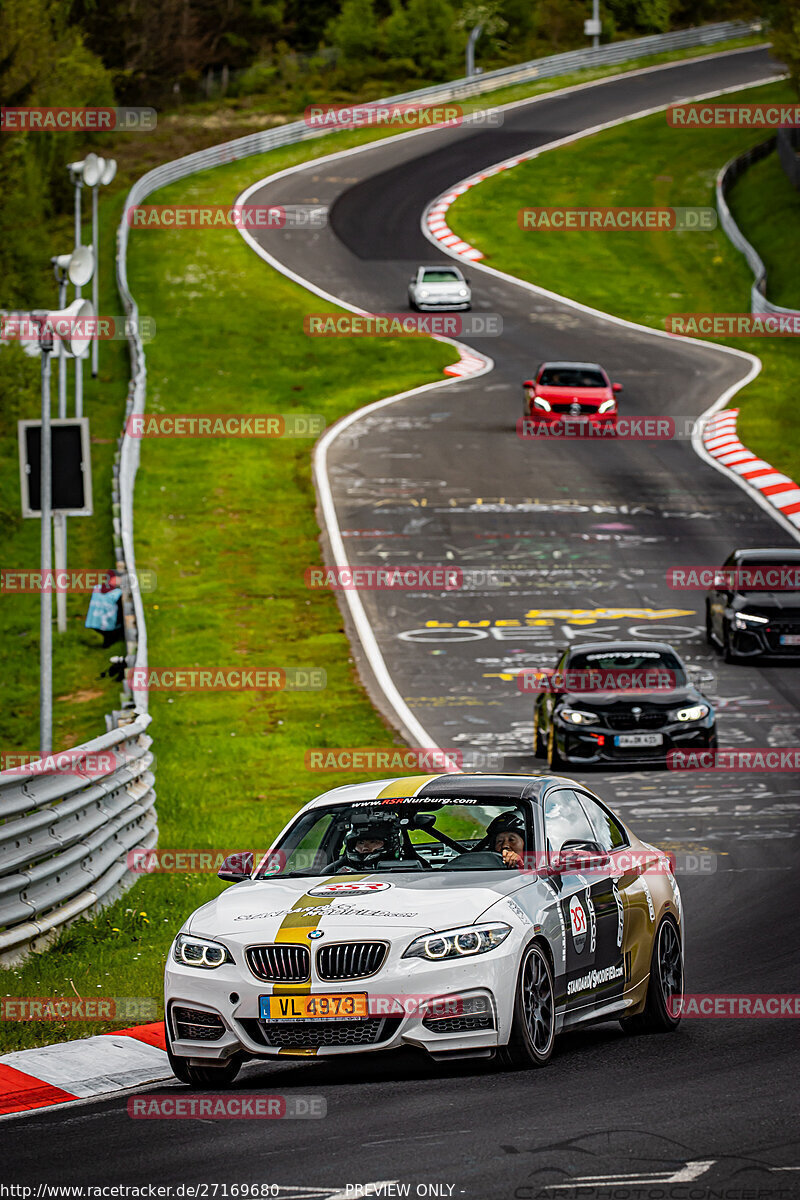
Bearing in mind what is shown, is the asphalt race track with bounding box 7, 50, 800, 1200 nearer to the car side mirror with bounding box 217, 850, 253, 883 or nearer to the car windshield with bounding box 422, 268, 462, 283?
the car side mirror with bounding box 217, 850, 253, 883

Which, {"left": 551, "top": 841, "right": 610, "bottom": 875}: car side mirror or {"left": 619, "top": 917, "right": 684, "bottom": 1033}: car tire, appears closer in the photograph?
{"left": 551, "top": 841, "right": 610, "bottom": 875}: car side mirror

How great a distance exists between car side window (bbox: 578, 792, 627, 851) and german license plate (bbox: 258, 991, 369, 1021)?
2.40 meters

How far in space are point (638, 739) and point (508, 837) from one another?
38.4 ft

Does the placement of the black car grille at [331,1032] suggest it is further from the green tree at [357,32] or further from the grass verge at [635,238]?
the green tree at [357,32]

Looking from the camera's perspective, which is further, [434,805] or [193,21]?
[193,21]

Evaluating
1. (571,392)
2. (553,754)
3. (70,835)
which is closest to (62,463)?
(553,754)

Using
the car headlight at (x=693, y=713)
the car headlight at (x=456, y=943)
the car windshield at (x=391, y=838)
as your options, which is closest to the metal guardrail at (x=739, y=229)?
the car headlight at (x=693, y=713)

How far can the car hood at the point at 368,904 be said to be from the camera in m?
8.66

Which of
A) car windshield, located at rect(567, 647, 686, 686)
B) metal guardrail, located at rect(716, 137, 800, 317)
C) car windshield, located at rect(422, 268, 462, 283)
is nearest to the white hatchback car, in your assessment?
car windshield, located at rect(422, 268, 462, 283)

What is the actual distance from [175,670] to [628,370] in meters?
24.2

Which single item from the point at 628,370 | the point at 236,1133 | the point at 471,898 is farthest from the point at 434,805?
the point at 628,370

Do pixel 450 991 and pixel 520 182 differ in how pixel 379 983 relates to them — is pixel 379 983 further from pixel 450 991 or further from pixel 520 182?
pixel 520 182

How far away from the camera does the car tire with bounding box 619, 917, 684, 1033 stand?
1029 centimetres

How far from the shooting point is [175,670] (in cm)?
2784
